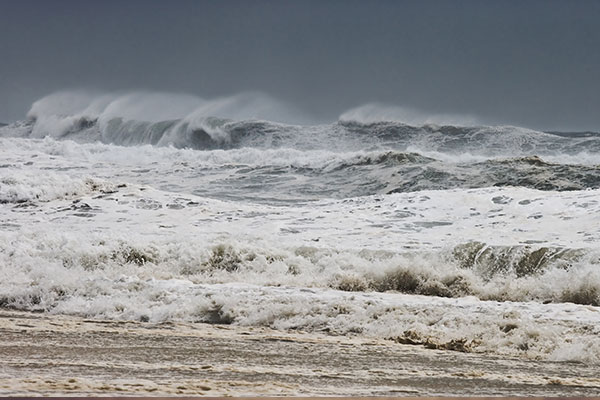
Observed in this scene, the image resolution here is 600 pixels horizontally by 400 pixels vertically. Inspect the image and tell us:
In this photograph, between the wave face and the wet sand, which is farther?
the wave face

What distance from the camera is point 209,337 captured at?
2.77 m

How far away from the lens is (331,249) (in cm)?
477

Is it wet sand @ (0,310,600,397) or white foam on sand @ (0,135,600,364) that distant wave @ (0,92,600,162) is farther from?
wet sand @ (0,310,600,397)

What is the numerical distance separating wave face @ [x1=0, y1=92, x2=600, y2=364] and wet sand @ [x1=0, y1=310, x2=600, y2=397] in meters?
0.27

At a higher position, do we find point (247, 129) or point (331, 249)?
point (247, 129)

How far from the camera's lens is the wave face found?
318 cm

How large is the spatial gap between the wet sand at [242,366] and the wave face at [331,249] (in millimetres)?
275

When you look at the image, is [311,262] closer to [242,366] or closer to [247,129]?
[242,366]

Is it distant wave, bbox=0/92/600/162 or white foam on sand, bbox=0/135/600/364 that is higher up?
distant wave, bbox=0/92/600/162

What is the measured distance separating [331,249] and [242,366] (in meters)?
2.68


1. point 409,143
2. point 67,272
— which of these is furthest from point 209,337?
point 409,143

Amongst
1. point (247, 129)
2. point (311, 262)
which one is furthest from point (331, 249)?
point (247, 129)

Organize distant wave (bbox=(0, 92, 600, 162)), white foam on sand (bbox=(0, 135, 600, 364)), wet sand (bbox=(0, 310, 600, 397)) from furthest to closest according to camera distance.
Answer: distant wave (bbox=(0, 92, 600, 162)) < white foam on sand (bbox=(0, 135, 600, 364)) < wet sand (bbox=(0, 310, 600, 397))

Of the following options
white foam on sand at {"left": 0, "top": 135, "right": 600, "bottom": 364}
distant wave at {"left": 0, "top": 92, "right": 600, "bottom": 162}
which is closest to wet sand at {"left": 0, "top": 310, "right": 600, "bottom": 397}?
white foam on sand at {"left": 0, "top": 135, "right": 600, "bottom": 364}
